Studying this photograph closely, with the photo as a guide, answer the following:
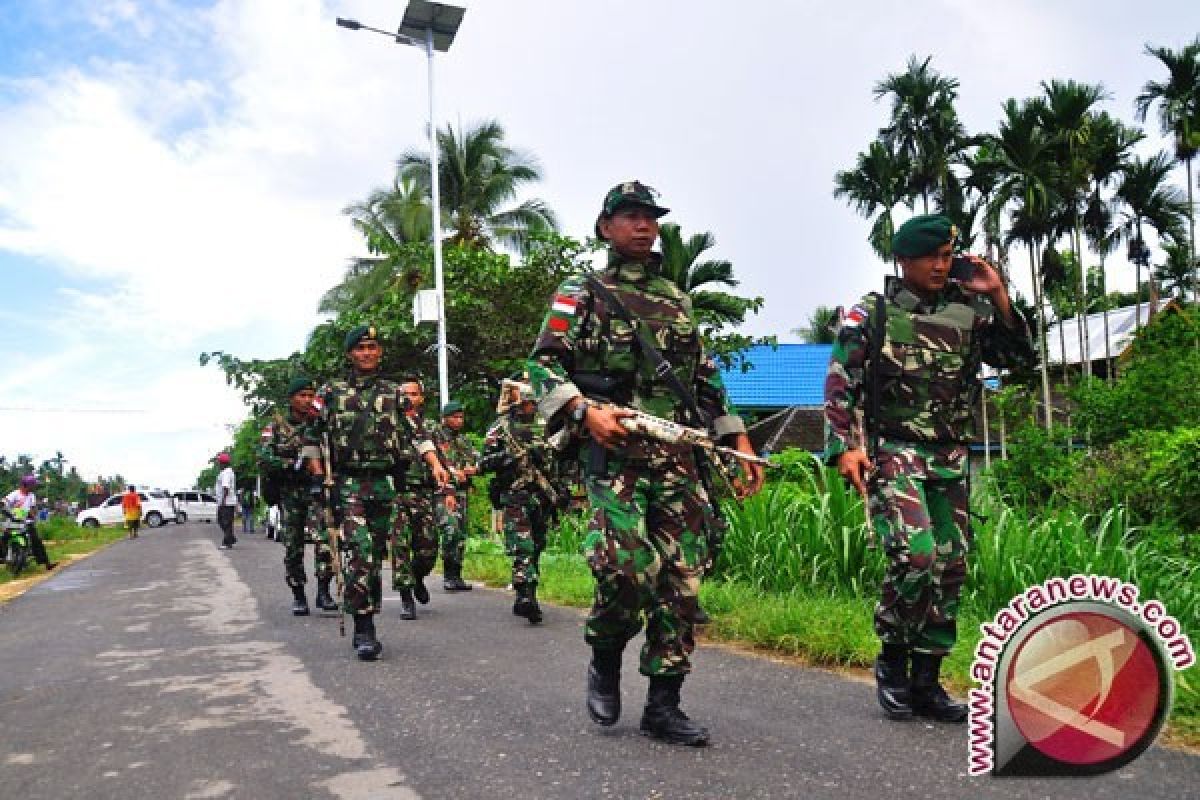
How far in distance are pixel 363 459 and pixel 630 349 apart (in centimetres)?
276

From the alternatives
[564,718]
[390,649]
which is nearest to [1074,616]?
[564,718]

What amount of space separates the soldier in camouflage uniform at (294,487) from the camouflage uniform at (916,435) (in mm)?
5317

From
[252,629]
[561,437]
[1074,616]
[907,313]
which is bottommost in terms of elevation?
[252,629]

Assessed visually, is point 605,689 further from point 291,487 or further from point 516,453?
point 291,487

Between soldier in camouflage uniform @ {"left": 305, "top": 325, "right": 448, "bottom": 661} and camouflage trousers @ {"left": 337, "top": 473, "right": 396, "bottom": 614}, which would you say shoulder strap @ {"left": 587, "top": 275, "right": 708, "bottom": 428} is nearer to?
soldier in camouflage uniform @ {"left": 305, "top": 325, "right": 448, "bottom": 661}

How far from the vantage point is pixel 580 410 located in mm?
3602

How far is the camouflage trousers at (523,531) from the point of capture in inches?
290

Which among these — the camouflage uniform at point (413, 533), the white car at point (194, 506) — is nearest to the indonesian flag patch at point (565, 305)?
the camouflage uniform at point (413, 533)

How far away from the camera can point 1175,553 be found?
6465 millimetres

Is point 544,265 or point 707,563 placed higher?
point 544,265

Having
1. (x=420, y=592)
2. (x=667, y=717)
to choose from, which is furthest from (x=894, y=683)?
(x=420, y=592)

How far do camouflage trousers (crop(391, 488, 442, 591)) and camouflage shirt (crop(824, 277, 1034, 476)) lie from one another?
4511mm

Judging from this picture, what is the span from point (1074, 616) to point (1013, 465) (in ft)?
28.1

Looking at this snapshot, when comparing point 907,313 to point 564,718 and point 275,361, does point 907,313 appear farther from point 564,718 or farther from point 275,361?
point 275,361
